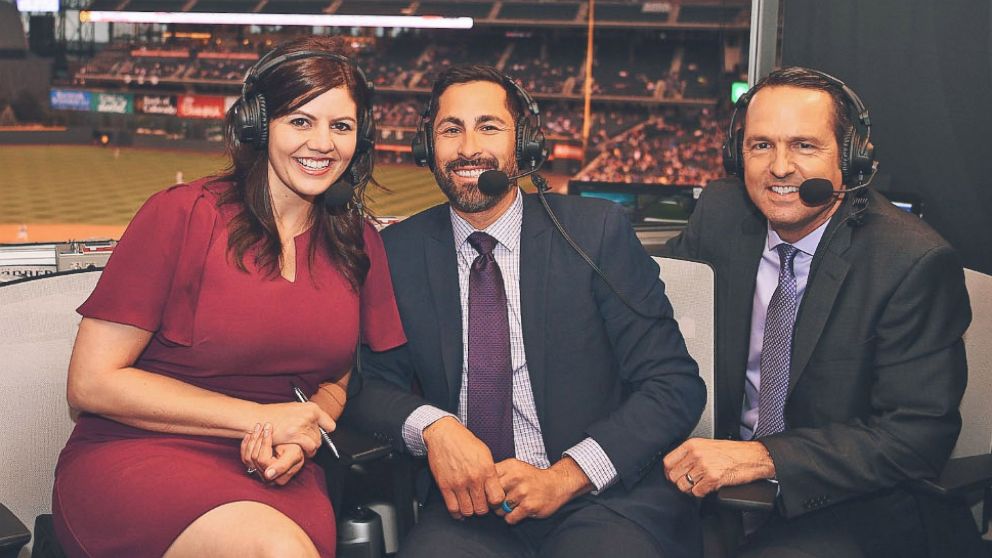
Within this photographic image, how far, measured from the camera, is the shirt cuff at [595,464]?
1.69 metres

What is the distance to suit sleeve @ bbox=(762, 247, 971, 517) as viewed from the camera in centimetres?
165

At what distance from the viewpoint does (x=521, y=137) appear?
6.32 ft

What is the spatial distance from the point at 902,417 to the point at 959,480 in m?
0.15

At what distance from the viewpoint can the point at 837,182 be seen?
1875 millimetres

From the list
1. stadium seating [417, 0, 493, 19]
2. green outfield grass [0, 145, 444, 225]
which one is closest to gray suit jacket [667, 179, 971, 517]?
stadium seating [417, 0, 493, 19]

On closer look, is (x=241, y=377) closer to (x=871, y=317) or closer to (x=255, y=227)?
(x=255, y=227)

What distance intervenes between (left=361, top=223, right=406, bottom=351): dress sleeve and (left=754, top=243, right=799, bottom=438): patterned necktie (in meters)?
0.78

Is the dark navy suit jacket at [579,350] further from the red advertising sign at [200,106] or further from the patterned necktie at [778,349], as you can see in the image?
the red advertising sign at [200,106]

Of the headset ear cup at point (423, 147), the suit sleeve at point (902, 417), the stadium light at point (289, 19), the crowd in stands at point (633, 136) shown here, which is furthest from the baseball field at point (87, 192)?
the suit sleeve at point (902, 417)

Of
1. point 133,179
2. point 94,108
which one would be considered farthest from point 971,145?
point 133,179

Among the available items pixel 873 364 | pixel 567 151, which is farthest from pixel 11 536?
pixel 567 151

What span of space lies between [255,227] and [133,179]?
16285 mm

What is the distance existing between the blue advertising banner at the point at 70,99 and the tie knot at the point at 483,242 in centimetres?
343

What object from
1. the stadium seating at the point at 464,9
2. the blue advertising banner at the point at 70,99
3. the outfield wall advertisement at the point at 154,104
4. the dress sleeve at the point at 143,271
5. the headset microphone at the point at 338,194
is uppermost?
the stadium seating at the point at 464,9
